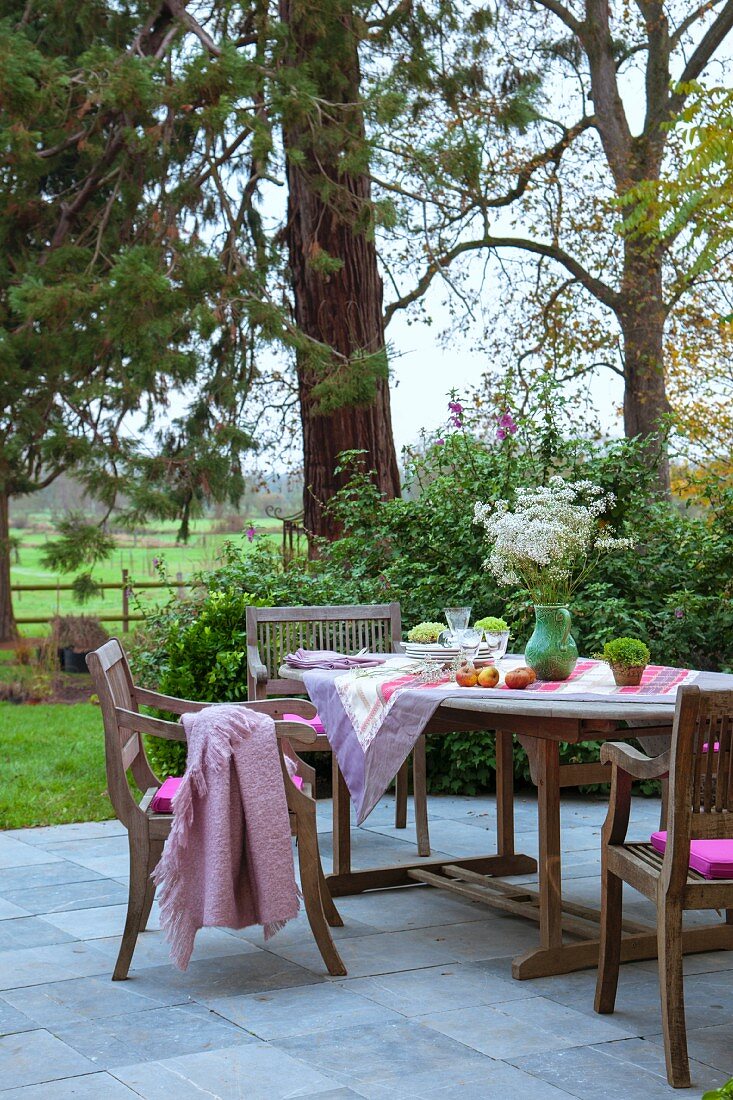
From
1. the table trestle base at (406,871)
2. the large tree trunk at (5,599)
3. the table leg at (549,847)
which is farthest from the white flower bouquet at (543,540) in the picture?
the large tree trunk at (5,599)

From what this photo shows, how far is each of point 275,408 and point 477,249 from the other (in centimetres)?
383

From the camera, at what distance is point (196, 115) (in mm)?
6555

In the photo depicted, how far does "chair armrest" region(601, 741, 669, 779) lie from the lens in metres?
2.73

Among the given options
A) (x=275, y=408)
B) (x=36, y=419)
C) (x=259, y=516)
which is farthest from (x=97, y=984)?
(x=275, y=408)

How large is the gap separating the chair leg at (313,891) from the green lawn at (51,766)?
235 cm

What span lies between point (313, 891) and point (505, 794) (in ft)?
3.87

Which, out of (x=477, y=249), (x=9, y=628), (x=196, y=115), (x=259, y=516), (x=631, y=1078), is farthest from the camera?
(x=9, y=628)

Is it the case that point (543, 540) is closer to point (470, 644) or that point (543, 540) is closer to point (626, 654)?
point (626, 654)

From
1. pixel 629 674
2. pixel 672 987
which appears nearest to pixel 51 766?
pixel 629 674

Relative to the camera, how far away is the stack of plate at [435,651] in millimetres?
4000

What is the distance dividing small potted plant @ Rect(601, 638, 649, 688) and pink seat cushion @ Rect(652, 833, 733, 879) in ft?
2.49

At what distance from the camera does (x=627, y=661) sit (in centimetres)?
353

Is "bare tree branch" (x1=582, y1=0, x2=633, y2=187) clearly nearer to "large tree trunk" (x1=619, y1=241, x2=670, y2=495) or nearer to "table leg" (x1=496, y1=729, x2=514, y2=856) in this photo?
"large tree trunk" (x1=619, y1=241, x2=670, y2=495)

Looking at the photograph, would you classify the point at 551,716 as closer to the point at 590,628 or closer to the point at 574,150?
the point at 590,628
